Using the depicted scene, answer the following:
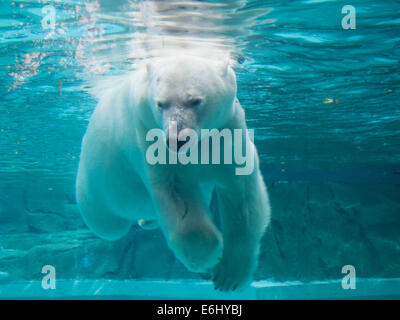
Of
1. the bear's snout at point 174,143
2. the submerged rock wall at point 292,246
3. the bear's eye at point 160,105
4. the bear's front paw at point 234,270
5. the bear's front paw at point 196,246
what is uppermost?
the bear's eye at point 160,105

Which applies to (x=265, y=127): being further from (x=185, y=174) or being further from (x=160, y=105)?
(x=160, y=105)

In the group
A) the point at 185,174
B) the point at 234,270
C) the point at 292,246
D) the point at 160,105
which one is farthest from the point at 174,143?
Result: the point at 292,246

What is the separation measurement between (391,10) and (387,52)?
1554 millimetres

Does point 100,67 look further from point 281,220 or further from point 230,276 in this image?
point 281,220

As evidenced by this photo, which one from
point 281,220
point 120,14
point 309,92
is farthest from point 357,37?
point 281,220

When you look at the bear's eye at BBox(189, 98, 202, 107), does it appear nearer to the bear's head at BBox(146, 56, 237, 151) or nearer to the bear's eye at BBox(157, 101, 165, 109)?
the bear's head at BBox(146, 56, 237, 151)

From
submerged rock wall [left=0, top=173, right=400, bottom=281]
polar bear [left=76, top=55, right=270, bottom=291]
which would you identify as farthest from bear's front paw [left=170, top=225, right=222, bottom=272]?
submerged rock wall [left=0, top=173, right=400, bottom=281]

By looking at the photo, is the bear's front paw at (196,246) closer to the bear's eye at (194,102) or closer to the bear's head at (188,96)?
the bear's head at (188,96)

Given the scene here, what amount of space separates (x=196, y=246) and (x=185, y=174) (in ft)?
1.70

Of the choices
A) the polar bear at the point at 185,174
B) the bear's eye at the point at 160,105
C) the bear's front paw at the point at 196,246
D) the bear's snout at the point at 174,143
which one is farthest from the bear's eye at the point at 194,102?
the bear's front paw at the point at 196,246

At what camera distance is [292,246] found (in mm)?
14305

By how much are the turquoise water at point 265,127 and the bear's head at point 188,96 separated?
257 centimetres

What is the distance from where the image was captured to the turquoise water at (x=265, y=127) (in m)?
5.57

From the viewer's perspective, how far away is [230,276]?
10.5 feet
